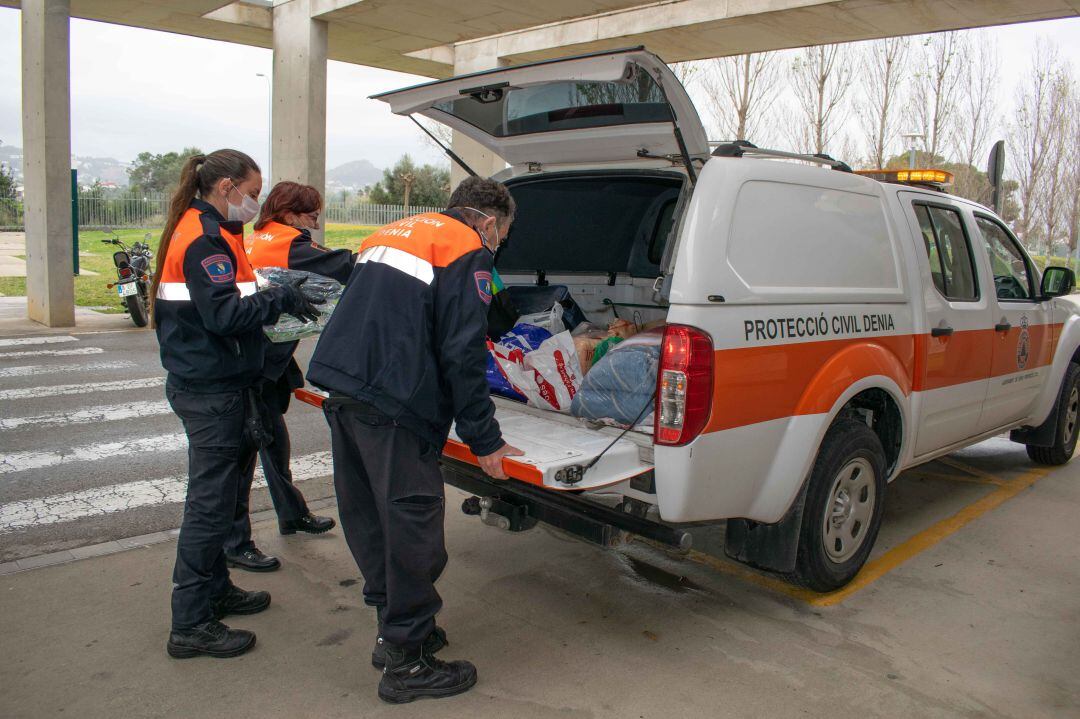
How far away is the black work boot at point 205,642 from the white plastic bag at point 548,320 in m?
2.01

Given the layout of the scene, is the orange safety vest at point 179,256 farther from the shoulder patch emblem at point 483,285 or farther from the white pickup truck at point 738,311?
the white pickup truck at point 738,311

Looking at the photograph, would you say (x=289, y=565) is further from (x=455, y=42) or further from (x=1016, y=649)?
(x=455, y=42)

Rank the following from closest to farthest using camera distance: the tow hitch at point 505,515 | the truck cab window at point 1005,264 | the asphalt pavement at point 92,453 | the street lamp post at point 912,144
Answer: the tow hitch at point 505,515, the asphalt pavement at point 92,453, the truck cab window at point 1005,264, the street lamp post at point 912,144

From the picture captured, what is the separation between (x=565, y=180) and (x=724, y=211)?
1723 millimetres

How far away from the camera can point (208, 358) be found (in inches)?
133

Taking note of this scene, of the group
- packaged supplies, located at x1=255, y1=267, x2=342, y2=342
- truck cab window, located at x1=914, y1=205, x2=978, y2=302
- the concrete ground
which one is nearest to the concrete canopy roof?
truck cab window, located at x1=914, y1=205, x2=978, y2=302

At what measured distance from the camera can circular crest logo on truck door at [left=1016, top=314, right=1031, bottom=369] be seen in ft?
18.0

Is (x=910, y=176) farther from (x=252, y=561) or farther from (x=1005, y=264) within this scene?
(x=252, y=561)

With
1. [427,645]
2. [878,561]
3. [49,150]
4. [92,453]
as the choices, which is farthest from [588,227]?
[49,150]

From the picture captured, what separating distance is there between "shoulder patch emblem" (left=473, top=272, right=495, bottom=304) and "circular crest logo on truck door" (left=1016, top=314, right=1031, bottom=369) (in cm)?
399

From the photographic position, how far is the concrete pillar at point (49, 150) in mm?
11922

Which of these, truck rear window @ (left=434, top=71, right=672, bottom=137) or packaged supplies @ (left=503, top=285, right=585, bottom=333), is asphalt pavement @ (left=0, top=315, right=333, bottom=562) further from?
truck rear window @ (left=434, top=71, right=672, bottom=137)

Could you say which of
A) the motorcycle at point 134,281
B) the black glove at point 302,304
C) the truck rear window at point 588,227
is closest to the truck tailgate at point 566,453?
the black glove at point 302,304

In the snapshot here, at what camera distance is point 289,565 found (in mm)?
4406
